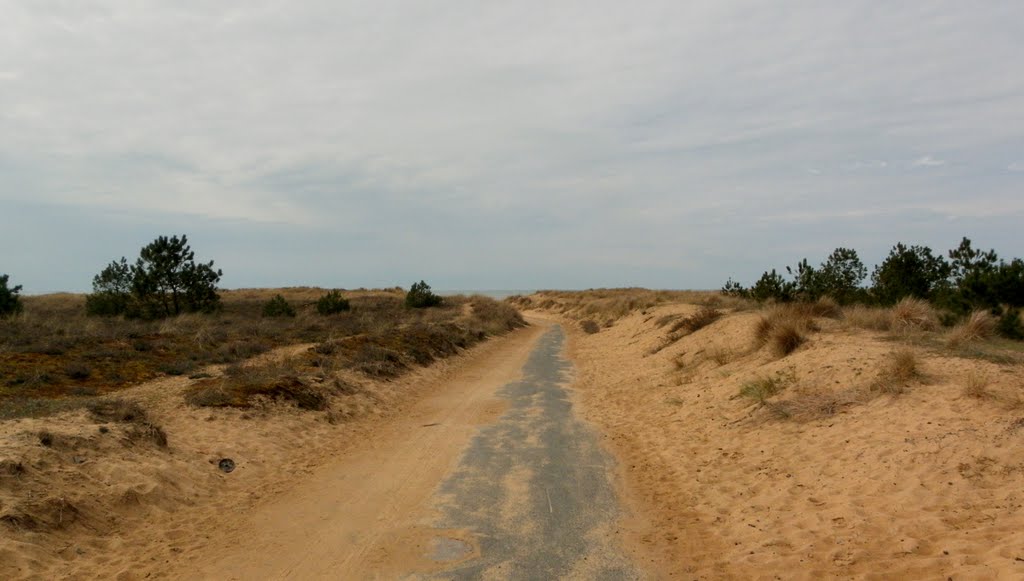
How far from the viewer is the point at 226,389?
1164 cm

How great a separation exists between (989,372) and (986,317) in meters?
5.75

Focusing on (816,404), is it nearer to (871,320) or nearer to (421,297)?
(871,320)

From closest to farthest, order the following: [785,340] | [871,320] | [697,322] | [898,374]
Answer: [898,374]
[785,340]
[871,320]
[697,322]

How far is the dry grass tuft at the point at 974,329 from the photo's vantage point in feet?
38.9

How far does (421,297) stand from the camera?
46.0 metres

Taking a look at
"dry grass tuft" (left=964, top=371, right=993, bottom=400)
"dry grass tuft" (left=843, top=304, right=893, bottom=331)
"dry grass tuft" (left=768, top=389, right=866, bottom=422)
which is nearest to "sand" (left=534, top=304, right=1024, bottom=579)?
"dry grass tuft" (left=964, top=371, right=993, bottom=400)

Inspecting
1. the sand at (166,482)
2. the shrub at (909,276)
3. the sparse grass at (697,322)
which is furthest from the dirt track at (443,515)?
the shrub at (909,276)

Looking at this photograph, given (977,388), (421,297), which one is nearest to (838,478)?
(977,388)

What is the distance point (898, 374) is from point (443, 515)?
762cm

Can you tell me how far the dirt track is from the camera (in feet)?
18.2

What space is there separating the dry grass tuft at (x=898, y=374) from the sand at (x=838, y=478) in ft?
0.57

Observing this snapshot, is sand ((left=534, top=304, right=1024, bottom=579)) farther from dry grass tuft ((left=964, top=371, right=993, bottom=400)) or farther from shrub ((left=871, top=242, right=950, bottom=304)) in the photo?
shrub ((left=871, top=242, right=950, bottom=304))

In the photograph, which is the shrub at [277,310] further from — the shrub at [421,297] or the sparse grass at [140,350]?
the shrub at [421,297]

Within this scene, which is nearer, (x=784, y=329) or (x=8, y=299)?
(x=784, y=329)
